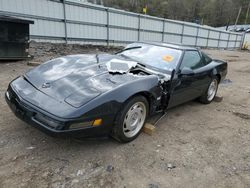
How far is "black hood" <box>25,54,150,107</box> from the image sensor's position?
2.42 metres

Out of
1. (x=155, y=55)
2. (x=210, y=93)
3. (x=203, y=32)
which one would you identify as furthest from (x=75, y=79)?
(x=203, y=32)

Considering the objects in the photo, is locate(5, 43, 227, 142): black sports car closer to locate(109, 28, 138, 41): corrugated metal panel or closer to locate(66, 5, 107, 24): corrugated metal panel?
locate(66, 5, 107, 24): corrugated metal panel

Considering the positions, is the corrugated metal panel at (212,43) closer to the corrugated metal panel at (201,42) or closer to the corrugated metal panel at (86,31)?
the corrugated metal panel at (201,42)

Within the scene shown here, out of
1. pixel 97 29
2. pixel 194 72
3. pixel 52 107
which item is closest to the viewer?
pixel 52 107

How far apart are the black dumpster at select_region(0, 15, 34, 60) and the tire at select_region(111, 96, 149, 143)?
5319 millimetres

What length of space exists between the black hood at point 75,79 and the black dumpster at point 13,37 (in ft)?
13.0

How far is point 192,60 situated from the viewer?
4121mm

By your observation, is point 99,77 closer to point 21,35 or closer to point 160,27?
point 21,35

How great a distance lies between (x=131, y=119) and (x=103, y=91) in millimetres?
637

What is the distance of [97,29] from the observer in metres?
11.7

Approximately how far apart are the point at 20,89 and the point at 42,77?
12.5 inches


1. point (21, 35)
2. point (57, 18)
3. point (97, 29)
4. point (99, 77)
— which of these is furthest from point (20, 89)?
point (97, 29)

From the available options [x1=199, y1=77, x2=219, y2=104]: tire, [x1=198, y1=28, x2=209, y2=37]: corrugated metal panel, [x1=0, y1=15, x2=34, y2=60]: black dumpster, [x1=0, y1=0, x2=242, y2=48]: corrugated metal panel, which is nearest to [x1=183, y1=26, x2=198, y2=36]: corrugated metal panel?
[x1=198, y1=28, x2=209, y2=37]: corrugated metal panel

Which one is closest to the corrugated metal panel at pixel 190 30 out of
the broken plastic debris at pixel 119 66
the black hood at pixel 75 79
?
the broken plastic debris at pixel 119 66
